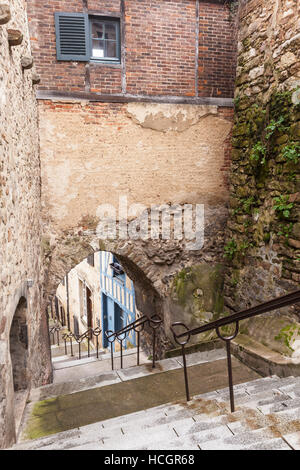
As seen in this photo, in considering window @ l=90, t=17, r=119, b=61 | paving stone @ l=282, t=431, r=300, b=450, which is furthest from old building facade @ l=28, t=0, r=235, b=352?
paving stone @ l=282, t=431, r=300, b=450

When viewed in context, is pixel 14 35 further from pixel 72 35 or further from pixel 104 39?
pixel 104 39

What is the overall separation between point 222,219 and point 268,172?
1.55 meters

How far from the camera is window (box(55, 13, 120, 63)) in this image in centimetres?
543

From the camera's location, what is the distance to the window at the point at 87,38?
5434 mm

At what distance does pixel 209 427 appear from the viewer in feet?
7.73

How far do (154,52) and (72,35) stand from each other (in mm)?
1372

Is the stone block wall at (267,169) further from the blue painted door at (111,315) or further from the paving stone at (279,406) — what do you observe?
the blue painted door at (111,315)

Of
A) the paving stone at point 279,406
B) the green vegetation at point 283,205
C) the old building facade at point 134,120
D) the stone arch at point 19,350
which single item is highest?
the old building facade at point 134,120

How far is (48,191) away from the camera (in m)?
5.75

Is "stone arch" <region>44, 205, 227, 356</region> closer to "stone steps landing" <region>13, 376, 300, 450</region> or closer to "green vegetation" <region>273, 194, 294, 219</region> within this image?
"green vegetation" <region>273, 194, 294, 219</region>

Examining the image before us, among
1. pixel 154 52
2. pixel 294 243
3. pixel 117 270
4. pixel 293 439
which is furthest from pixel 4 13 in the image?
pixel 117 270

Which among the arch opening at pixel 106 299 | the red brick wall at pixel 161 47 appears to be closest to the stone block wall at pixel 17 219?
the arch opening at pixel 106 299

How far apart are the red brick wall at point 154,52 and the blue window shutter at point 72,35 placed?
9cm
